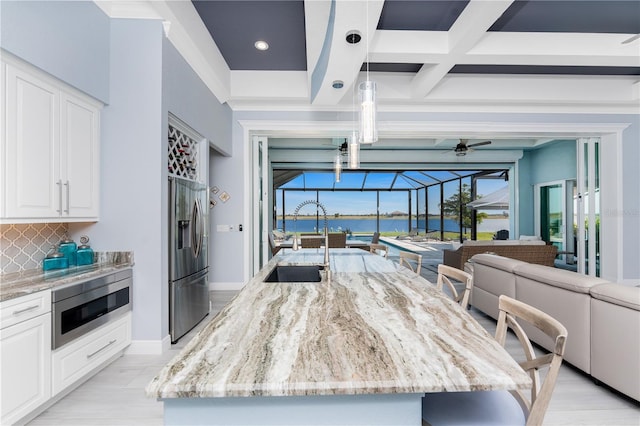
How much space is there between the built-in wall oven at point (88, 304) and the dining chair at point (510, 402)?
2152mm

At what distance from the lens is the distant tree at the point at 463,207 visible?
10.5m

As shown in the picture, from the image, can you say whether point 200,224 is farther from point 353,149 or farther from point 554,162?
point 554,162

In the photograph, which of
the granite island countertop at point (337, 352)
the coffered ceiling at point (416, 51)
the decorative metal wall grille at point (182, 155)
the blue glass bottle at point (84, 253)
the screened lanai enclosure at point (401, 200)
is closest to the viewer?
the granite island countertop at point (337, 352)

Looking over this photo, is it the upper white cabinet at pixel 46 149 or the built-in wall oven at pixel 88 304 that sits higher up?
the upper white cabinet at pixel 46 149

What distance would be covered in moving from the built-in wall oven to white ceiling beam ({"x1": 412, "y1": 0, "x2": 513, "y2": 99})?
375cm

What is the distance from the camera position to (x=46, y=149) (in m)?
2.09

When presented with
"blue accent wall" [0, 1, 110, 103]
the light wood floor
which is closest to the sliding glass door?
the light wood floor

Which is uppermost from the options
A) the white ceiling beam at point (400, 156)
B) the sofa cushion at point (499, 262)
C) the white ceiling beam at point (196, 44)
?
the white ceiling beam at point (196, 44)

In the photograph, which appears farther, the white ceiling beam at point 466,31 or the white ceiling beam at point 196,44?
the white ceiling beam at point 196,44

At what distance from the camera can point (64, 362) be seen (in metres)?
1.91

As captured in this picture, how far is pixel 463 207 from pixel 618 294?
9.32 meters

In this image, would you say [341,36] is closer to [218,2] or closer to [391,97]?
[218,2]

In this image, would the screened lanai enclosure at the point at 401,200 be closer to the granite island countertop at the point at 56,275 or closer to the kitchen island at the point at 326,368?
the granite island countertop at the point at 56,275

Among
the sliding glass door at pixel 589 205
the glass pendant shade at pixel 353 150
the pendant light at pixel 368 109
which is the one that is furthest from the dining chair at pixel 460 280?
the sliding glass door at pixel 589 205
